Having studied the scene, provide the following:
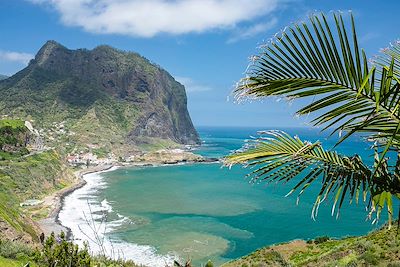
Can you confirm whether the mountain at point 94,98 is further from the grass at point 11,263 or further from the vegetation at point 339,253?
the grass at point 11,263

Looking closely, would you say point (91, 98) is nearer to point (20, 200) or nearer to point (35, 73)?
point (35, 73)

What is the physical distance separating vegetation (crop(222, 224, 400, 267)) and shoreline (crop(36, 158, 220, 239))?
19.5 m

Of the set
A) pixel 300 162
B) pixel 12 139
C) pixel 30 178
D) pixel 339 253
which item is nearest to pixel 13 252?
pixel 300 162

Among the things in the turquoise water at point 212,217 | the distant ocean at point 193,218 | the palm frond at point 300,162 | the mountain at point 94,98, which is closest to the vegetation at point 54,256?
the palm frond at point 300,162

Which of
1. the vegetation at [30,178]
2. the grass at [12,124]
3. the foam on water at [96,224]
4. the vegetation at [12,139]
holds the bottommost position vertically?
the foam on water at [96,224]

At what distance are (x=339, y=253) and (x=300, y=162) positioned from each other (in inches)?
704

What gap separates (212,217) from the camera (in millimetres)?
55188

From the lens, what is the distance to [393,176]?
355 centimetres

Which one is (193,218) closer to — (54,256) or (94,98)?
(54,256)

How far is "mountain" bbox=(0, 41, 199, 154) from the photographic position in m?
131

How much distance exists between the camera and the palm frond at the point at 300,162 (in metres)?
3.57

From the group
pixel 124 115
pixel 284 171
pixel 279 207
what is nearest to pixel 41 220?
pixel 279 207

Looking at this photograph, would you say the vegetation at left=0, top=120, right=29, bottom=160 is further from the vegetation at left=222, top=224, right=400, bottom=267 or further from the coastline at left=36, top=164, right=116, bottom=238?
the vegetation at left=222, top=224, right=400, bottom=267

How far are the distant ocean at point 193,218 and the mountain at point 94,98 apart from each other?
1926 inches
